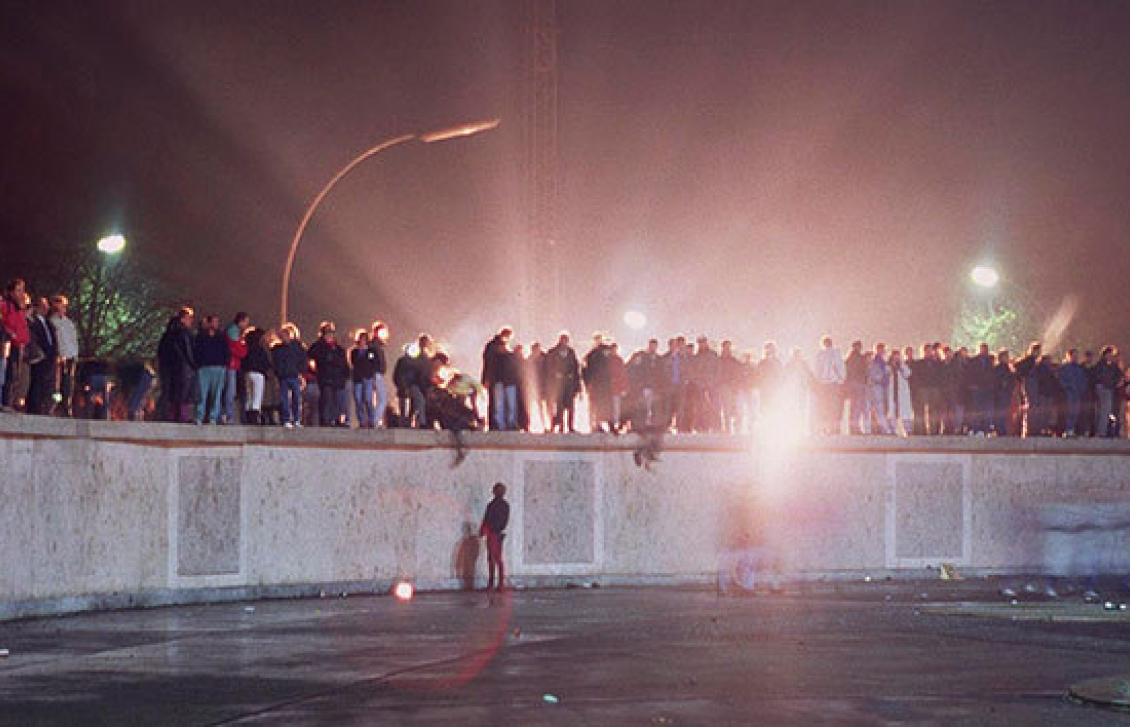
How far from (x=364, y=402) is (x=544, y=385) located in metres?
3.66

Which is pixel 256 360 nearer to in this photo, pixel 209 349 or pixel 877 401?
pixel 209 349

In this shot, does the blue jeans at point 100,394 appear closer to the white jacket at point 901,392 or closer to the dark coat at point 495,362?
the dark coat at point 495,362

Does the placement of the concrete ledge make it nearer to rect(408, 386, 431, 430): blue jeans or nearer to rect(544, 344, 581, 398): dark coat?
rect(408, 386, 431, 430): blue jeans

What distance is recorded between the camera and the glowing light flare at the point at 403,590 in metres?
30.5

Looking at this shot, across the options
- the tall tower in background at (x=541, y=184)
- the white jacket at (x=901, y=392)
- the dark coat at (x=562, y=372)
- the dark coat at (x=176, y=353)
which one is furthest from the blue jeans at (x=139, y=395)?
the tall tower in background at (x=541, y=184)

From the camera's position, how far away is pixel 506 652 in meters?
20.0

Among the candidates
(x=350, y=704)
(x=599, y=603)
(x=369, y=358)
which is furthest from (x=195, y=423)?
(x=350, y=704)

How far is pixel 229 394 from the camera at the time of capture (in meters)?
29.1

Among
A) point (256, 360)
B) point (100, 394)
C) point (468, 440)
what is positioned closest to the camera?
point (100, 394)

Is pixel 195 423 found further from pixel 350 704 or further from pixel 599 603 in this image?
pixel 350 704

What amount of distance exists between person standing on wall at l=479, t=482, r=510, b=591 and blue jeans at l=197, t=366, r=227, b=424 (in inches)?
179

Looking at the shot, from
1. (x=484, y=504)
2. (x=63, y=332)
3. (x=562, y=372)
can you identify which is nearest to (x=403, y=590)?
(x=484, y=504)

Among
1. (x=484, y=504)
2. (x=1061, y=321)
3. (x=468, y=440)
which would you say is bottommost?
(x=484, y=504)

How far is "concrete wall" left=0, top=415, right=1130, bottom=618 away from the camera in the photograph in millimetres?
26125
